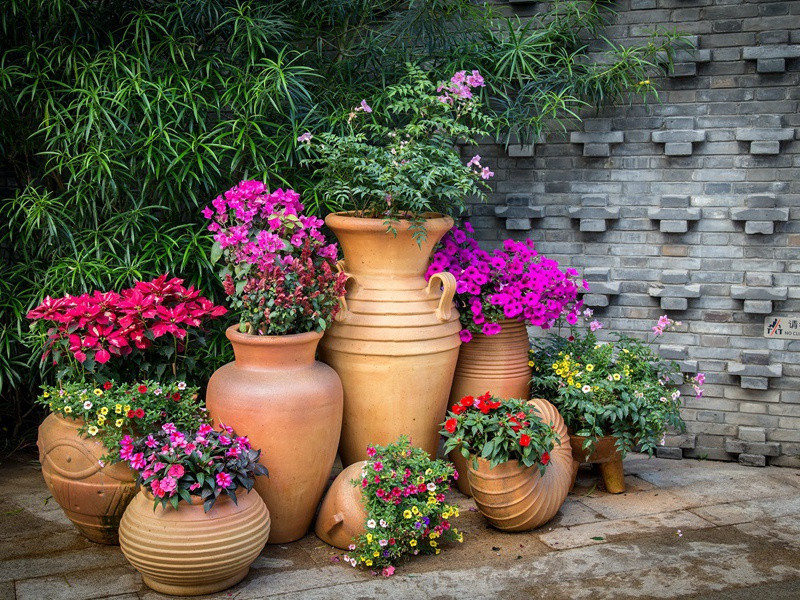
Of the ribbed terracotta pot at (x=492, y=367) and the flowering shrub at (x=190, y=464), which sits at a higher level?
the ribbed terracotta pot at (x=492, y=367)

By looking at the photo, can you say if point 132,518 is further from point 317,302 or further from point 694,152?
point 694,152

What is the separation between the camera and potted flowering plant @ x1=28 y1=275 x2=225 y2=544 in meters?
3.08

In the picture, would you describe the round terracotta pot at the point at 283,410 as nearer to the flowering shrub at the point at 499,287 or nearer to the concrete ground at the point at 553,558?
the concrete ground at the point at 553,558

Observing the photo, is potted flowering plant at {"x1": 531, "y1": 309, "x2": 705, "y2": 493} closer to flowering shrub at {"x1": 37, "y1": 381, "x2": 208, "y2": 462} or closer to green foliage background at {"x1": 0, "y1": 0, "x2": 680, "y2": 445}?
green foliage background at {"x1": 0, "y1": 0, "x2": 680, "y2": 445}

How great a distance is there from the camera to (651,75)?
4.11 m

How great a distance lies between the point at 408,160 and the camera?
11.4 ft

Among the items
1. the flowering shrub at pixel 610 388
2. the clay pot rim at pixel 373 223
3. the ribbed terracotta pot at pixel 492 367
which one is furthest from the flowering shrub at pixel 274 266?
the flowering shrub at pixel 610 388

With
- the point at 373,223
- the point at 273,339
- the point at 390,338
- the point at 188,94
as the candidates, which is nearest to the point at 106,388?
the point at 273,339

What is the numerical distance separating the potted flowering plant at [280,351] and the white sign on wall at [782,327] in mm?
2137

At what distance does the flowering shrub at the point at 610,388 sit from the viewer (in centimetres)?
368

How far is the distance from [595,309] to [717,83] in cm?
120

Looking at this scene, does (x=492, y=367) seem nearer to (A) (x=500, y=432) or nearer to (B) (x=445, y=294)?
(B) (x=445, y=294)

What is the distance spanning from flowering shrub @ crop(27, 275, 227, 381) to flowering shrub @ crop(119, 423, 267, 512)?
0.42 metres

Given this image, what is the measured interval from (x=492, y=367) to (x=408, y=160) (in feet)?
3.23
